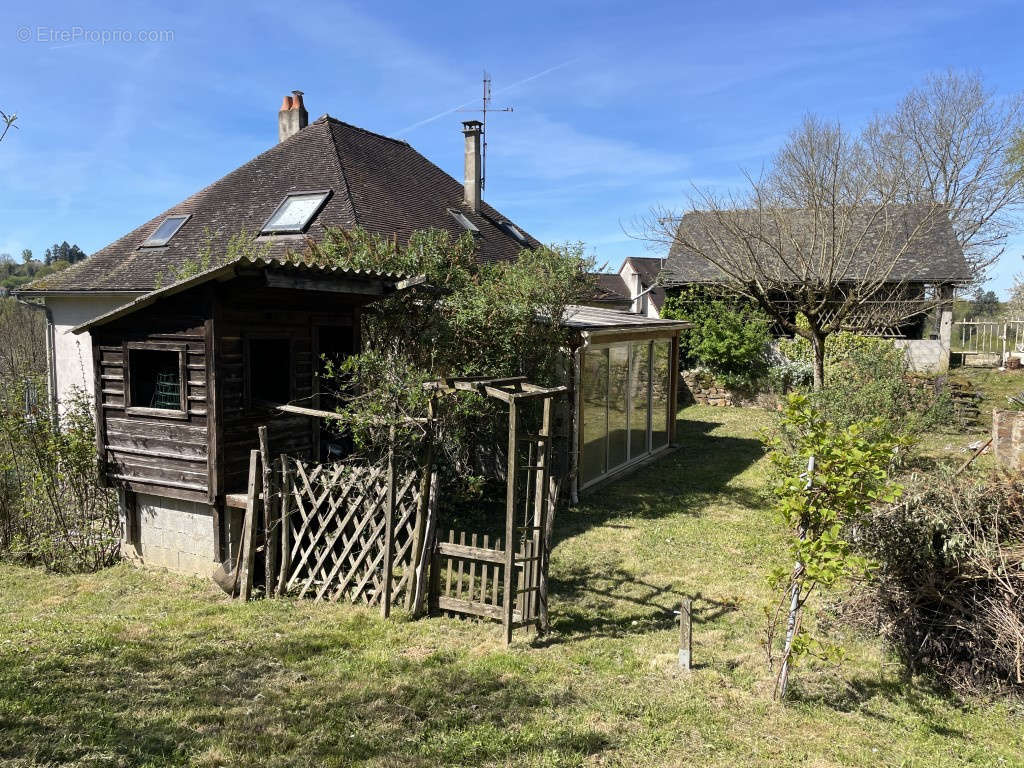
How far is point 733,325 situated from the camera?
67.9 ft

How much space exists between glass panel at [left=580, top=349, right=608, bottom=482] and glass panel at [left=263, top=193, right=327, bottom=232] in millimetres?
6779

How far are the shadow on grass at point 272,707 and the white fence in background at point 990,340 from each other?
22.7 m

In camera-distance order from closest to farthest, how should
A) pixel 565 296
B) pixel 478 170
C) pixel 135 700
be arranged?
pixel 135 700 → pixel 565 296 → pixel 478 170

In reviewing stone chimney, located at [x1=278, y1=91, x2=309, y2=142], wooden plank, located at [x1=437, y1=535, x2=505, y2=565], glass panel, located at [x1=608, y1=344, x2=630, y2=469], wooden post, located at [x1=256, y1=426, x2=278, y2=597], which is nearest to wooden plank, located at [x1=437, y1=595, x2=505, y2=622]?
wooden plank, located at [x1=437, y1=535, x2=505, y2=565]

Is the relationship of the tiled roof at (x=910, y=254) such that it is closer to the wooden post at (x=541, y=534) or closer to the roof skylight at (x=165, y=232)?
the wooden post at (x=541, y=534)

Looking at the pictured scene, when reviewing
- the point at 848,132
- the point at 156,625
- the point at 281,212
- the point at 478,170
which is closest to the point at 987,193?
the point at 848,132

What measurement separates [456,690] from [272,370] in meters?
5.31

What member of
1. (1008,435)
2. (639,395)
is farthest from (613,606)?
(639,395)

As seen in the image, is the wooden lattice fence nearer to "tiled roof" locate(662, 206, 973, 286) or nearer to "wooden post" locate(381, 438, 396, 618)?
"wooden post" locate(381, 438, 396, 618)

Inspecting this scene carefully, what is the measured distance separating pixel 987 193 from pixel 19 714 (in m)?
32.1

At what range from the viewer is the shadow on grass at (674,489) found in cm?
1057

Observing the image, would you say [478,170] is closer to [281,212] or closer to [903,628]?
[281,212]

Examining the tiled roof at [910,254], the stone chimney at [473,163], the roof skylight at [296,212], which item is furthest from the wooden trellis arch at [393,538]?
the stone chimney at [473,163]

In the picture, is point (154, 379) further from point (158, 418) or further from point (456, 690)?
point (456, 690)
